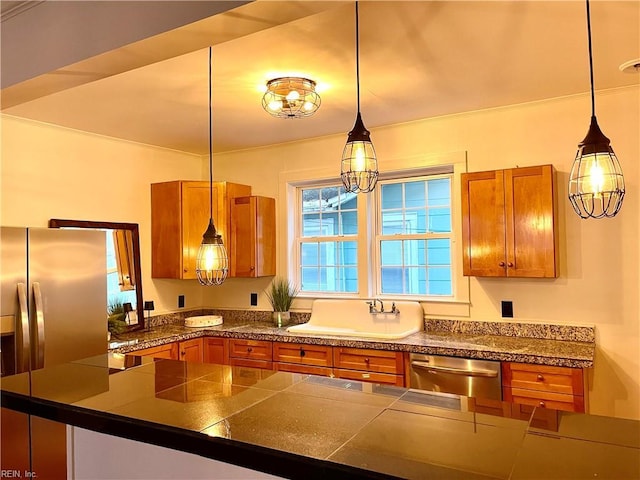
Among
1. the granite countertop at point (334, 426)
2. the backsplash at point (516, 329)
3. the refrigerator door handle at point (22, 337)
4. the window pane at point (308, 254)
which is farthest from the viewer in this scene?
the window pane at point (308, 254)

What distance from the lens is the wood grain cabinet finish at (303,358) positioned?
3.43 m

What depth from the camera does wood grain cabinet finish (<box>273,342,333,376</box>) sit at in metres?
3.43

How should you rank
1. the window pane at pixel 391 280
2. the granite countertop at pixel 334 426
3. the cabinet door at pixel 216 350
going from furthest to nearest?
the window pane at pixel 391 280, the cabinet door at pixel 216 350, the granite countertop at pixel 334 426

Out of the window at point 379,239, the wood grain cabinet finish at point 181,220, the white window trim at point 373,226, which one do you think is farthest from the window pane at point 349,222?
the wood grain cabinet finish at point 181,220

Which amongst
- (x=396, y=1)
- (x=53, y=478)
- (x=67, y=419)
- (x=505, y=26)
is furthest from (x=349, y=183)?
(x=53, y=478)

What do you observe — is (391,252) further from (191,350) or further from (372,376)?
(191,350)

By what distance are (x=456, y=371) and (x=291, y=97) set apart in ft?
6.40

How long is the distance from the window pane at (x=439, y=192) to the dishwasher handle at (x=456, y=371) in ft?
4.49

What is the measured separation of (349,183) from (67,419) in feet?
4.45

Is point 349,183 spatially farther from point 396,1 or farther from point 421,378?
point 421,378

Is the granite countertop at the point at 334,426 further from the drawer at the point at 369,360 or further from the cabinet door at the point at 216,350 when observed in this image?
the cabinet door at the point at 216,350

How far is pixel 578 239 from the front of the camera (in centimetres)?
319

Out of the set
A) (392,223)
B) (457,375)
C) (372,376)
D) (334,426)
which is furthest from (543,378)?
(334,426)

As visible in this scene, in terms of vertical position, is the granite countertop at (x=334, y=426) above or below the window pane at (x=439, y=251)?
below
